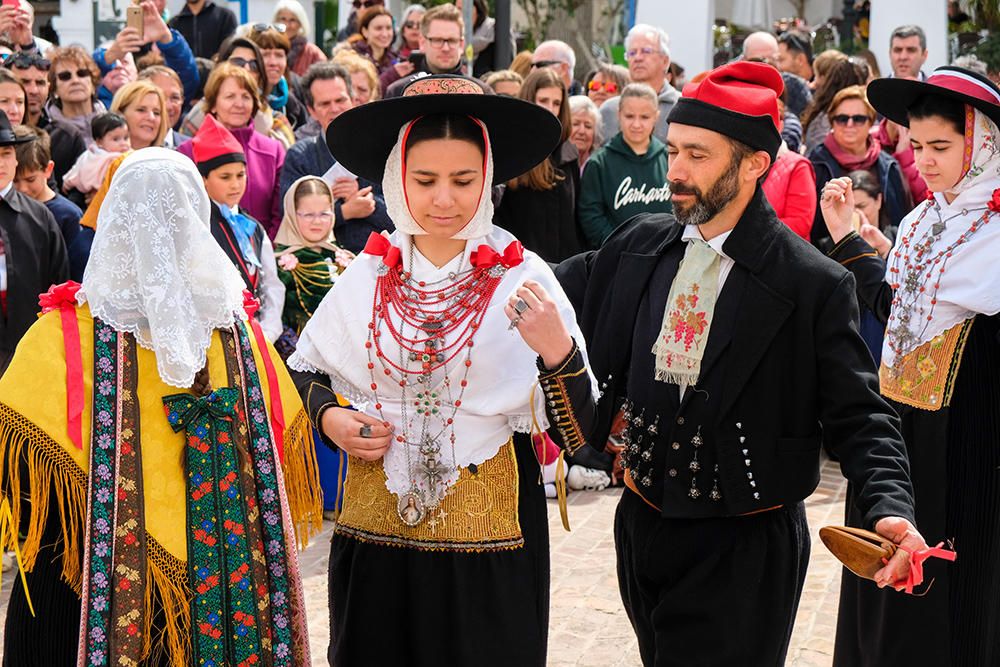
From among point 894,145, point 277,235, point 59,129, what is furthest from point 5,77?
point 894,145

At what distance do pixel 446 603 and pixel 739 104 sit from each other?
149 cm

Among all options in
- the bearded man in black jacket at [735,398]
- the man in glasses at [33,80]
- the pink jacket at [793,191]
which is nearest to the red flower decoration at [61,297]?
the bearded man in black jacket at [735,398]

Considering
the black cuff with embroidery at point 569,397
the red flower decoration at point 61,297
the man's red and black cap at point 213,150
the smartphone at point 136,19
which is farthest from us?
the smartphone at point 136,19

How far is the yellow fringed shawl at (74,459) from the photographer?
11.1ft

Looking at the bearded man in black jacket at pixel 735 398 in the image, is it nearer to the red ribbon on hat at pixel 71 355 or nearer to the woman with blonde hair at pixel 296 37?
the red ribbon on hat at pixel 71 355

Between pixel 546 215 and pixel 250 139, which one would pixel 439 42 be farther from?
pixel 546 215

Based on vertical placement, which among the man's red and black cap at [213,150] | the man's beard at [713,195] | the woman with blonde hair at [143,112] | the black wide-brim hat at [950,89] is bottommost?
the man's beard at [713,195]

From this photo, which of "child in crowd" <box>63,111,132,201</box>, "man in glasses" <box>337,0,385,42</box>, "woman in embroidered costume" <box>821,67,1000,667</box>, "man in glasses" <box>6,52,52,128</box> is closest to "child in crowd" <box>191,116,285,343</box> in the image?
"child in crowd" <box>63,111,132,201</box>

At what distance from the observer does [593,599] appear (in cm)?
584

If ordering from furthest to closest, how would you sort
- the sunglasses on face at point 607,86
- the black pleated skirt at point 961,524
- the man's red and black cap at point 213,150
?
the sunglasses on face at point 607,86
the man's red and black cap at point 213,150
the black pleated skirt at point 961,524

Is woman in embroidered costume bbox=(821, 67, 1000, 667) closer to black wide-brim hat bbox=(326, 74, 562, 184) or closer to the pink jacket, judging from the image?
black wide-brim hat bbox=(326, 74, 562, 184)

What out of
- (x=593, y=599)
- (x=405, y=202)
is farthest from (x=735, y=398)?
(x=593, y=599)

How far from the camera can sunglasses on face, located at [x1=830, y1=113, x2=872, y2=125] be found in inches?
325

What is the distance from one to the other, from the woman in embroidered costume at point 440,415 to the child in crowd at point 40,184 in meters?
3.73
